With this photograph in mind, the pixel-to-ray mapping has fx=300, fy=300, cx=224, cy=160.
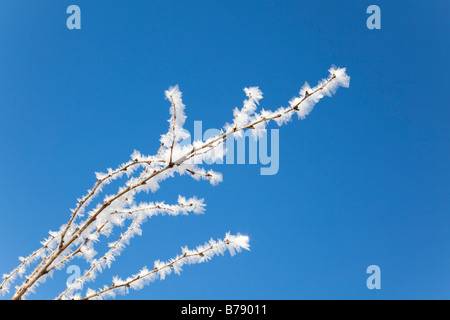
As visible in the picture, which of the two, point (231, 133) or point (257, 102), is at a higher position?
point (257, 102)

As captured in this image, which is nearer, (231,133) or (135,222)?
(231,133)

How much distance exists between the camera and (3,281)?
149 centimetres

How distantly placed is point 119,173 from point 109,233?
304 mm

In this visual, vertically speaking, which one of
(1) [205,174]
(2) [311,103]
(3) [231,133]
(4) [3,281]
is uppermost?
(2) [311,103]
